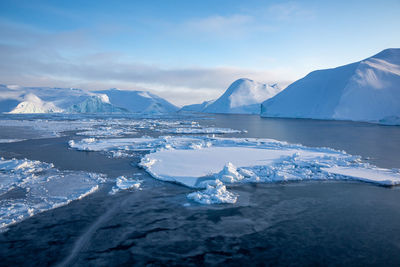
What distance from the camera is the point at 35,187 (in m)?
8.13

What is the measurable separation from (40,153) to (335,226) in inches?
597

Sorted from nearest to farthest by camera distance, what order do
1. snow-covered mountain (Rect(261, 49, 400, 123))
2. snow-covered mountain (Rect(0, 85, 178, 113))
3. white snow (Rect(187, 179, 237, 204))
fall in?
1. white snow (Rect(187, 179, 237, 204))
2. snow-covered mountain (Rect(261, 49, 400, 123))
3. snow-covered mountain (Rect(0, 85, 178, 113))

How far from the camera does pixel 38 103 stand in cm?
8756

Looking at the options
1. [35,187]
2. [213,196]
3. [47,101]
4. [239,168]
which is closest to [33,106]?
[47,101]

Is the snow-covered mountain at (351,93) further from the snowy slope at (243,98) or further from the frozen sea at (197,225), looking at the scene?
the snowy slope at (243,98)

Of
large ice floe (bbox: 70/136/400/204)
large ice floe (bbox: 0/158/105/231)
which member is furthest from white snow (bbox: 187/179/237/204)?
large ice floe (bbox: 0/158/105/231)

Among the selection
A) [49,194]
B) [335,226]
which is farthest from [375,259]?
[49,194]

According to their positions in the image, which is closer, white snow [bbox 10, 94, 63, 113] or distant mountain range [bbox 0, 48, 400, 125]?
distant mountain range [bbox 0, 48, 400, 125]

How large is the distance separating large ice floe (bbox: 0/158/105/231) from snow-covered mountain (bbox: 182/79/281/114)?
11184 cm

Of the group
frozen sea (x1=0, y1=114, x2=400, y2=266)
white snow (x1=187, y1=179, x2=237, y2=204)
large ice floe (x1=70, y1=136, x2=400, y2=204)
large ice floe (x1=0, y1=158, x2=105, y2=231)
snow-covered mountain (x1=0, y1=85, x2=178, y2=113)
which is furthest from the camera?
snow-covered mountain (x1=0, y1=85, x2=178, y2=113)

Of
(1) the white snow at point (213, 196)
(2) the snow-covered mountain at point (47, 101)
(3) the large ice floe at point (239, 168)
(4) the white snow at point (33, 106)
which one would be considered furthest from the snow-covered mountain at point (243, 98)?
(1) the white snow at point (213, 196)

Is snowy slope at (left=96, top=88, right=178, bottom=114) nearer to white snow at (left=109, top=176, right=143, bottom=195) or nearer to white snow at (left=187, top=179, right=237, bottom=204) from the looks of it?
white snow at (left=109, top=176, right=143, bottom=195)

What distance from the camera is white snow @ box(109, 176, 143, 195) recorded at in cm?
821

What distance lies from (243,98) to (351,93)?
7756cm
